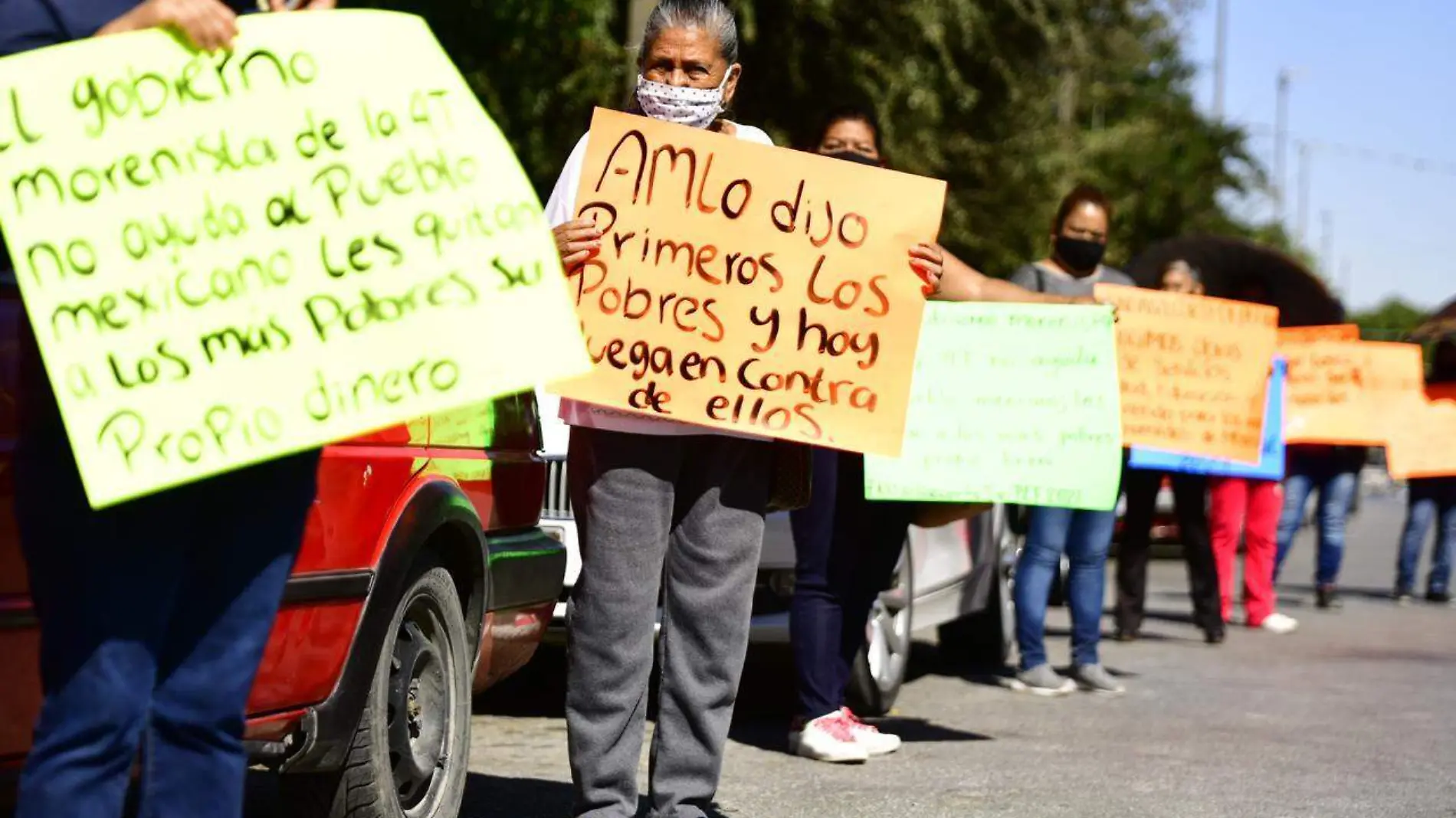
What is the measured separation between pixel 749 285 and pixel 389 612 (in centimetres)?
109

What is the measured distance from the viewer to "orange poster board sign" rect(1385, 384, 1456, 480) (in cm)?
1389

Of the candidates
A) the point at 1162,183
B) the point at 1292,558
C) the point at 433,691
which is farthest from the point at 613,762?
the point at 1162,183

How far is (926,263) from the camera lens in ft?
16.0

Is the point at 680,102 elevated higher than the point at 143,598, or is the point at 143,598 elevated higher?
the point at 680,102

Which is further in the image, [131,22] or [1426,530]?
[1426,530]

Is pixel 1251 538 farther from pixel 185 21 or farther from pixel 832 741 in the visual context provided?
pixel 185 21

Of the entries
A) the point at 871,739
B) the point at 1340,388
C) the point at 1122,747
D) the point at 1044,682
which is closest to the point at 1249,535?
the point at 1340,388

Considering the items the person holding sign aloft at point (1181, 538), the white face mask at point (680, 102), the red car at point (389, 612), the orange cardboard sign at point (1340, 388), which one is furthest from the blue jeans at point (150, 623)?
the orange cardboard sign at point (1340, 388)

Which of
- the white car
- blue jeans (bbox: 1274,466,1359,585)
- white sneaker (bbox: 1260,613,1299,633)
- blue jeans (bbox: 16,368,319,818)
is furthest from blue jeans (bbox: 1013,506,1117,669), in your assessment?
blue jeans (bbox: 16,368,319,818)

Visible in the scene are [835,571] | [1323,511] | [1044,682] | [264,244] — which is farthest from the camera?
[1323,511]

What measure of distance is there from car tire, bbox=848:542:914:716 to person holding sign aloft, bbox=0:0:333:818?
428 centimetres

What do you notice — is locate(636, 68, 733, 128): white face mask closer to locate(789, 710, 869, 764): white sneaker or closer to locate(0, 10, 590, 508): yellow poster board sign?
locate(0, 10, 590, 508): yellow poster board sign

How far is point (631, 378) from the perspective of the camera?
461cm

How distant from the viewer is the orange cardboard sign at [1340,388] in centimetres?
1283
